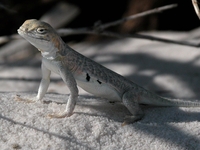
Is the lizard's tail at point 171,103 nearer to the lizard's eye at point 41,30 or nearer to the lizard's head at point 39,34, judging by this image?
the lizard's head at point 39,34

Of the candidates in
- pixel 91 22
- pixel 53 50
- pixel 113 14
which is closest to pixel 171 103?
pixel 53 50

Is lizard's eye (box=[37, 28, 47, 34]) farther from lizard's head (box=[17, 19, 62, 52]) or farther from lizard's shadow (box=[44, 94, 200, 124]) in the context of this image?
lizard's shadow (box=[44, 94, 200, 124])

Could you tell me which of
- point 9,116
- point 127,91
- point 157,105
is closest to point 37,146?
point 9,116

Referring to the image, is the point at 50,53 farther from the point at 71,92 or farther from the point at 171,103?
the point at 171,103

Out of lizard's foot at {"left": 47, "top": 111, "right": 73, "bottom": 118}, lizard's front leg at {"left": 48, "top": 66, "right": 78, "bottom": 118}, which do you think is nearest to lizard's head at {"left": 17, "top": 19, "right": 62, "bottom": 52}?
lizard's front leg at {"left": 48, "top": 66, "right": 78, "bottom": 118}

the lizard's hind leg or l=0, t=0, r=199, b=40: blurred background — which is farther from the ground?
the lizard's hind leg

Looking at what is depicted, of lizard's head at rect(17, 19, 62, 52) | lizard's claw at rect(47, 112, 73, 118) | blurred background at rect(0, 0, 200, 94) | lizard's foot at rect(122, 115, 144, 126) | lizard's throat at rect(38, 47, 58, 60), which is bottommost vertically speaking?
blurred background at rect(0, 0, 200, 94)

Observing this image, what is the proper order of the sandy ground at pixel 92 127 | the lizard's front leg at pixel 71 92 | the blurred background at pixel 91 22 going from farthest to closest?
the blurred background at pixel 91 22 → the lizard's front leg at pixel 71 92 → the sandy ground at pixel 92 127

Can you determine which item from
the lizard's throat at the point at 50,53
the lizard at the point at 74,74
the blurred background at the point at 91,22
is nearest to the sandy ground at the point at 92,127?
the lizard at the point at 74,74

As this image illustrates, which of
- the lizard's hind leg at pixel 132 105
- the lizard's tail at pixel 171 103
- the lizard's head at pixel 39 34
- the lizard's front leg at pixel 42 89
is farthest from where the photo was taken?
the lizard's tail at pixel 171 103
